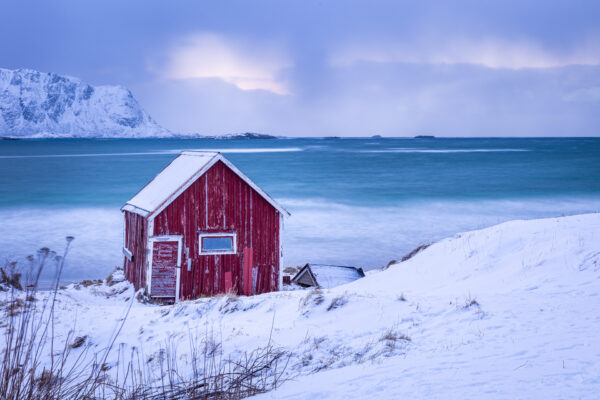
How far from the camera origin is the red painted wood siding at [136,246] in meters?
17.4

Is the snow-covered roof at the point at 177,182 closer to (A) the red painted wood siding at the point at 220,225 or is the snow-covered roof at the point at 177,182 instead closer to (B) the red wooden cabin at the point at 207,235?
(B) the red wooden cabin at the point at 207,235

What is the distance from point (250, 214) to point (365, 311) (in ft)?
30.6

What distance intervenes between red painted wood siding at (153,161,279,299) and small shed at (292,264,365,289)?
2.06m

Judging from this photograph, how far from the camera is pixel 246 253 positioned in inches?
701

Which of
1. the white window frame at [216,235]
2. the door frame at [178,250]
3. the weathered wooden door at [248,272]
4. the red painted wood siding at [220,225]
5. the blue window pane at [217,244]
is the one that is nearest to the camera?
the door frame at [178,250]

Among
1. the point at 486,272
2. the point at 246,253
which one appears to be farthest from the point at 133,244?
the point at 486,272

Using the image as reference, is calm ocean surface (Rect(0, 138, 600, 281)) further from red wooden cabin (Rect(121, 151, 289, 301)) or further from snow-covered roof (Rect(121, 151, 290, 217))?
red wooden cabin (Rect(121, 151, 289, 301))

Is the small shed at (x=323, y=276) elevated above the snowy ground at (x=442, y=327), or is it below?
below

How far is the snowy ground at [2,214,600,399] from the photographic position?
5.42 metres

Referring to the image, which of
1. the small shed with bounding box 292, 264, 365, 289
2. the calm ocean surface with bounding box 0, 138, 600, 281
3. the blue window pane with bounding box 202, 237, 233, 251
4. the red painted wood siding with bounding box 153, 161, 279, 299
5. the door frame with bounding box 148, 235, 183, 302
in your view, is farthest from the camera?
the calm ocean surface with bounding box 0, 138, 600, 281

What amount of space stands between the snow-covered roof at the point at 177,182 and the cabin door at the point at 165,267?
1092 mm

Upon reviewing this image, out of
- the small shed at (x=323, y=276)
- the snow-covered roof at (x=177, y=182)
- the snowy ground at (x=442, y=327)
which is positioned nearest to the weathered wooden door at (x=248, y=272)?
the snow-covered roof at (x=177, y=182)

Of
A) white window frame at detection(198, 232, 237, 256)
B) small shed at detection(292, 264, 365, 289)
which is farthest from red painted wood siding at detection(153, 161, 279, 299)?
small shed at detection(292, 264, 365, 289)

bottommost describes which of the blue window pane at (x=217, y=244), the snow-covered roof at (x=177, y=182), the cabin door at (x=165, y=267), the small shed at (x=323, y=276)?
the small shed at (x=323, y=276)
